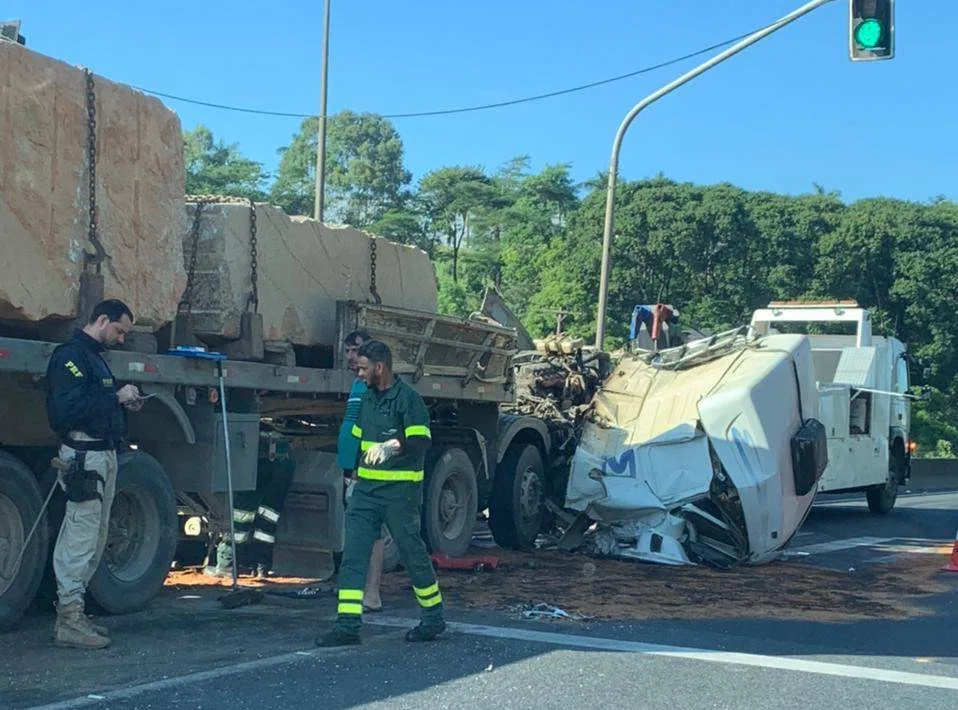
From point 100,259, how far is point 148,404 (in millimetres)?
1024

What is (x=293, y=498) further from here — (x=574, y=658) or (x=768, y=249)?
(x=768, y=249)

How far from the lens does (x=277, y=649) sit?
673 cm

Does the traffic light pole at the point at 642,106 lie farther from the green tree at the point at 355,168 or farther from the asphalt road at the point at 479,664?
the green tree at the point at 355,168

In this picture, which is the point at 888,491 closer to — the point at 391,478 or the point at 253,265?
the point at 253,265

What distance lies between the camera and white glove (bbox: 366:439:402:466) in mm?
7137

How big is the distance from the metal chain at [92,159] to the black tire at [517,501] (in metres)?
5.90

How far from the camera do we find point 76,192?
290 inches

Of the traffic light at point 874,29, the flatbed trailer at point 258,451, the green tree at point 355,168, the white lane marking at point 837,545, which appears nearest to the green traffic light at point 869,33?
the traffic light at point 874,29

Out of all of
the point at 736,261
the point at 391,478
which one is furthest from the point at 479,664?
the point at 736,261

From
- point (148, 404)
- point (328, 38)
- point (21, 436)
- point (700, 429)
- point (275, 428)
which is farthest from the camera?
point (328, 38)

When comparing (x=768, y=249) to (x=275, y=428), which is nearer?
(x=275, y=428)

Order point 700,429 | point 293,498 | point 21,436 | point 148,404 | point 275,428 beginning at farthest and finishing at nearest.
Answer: point 700,429
point 275,428
point 293,498
point 148,404
point 21,436

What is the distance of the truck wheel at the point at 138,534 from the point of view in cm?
771

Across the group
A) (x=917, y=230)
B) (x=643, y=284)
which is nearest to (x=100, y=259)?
(x=643, y=284)
